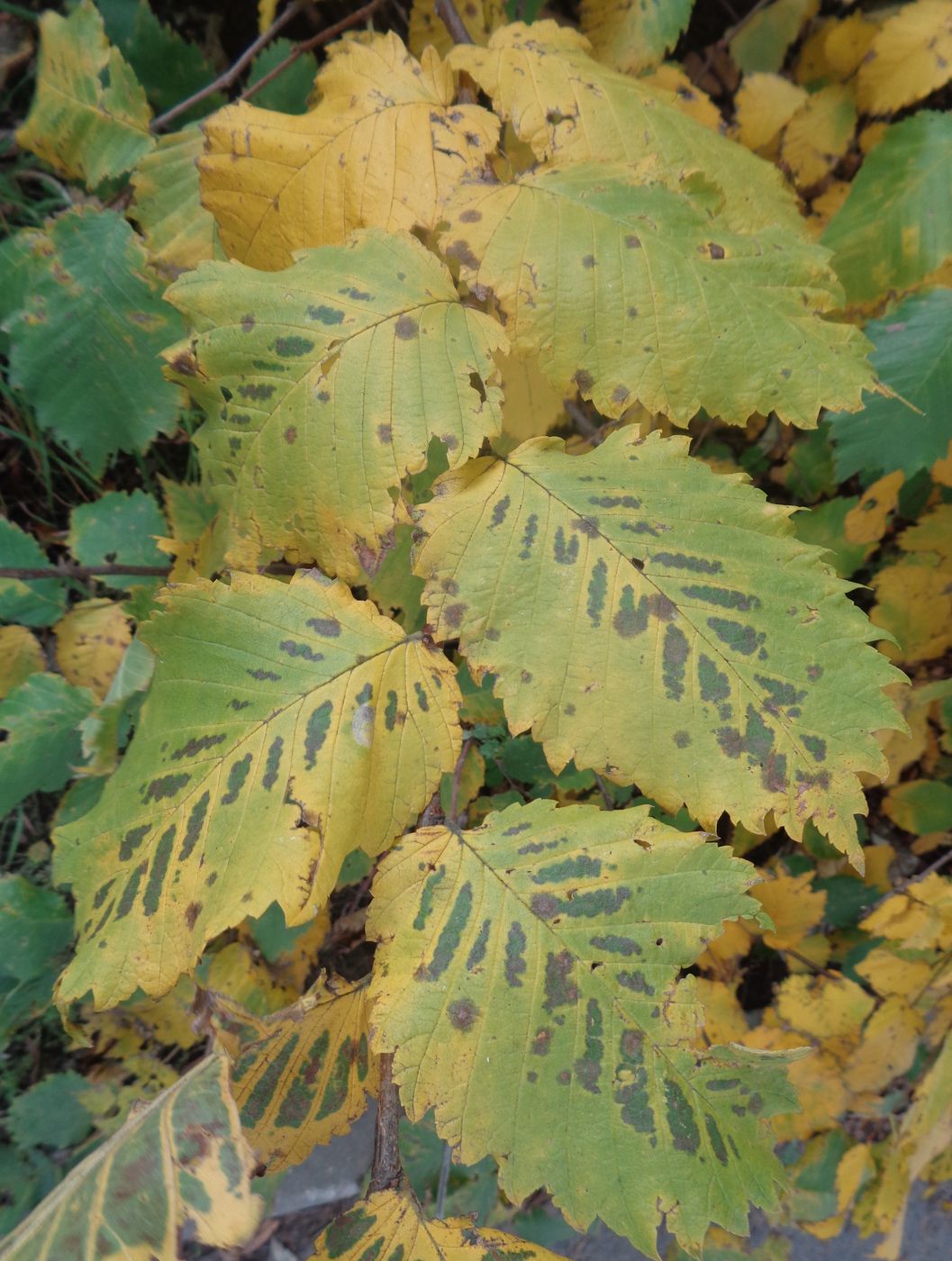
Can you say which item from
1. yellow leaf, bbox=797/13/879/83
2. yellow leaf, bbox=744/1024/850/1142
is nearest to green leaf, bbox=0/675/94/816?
yellow leaf, bbox=744/1024/850/1142

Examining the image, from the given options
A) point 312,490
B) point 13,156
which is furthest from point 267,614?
point 13,156

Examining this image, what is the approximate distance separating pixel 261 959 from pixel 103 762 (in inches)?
23.0

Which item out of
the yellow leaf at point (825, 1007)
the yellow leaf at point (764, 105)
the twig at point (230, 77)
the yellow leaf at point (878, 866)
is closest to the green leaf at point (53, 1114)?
the yellow leaf at point (825, 1007)

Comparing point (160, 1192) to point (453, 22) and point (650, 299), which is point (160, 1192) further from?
point (453, 22)

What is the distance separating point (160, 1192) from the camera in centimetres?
62

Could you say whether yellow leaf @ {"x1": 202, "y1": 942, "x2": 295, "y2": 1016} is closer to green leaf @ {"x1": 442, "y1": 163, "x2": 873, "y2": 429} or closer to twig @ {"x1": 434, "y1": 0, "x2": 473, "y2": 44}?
green leaf @ {"x1": 442, "y1": 163, "x2": 873, "y2": 429}

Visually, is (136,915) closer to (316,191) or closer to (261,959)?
(316,191)

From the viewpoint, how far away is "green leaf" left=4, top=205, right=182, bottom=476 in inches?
47.8

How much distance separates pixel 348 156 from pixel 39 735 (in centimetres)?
89

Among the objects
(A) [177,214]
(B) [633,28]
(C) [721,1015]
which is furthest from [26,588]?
(C) [721,1015]

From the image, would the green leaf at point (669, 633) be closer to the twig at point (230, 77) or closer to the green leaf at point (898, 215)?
the green leaf at point (898, 215)

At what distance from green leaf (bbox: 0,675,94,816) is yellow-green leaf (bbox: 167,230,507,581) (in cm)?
64

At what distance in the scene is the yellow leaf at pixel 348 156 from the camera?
0.84 meters

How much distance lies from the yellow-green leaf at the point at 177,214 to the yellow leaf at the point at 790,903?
1.37m
